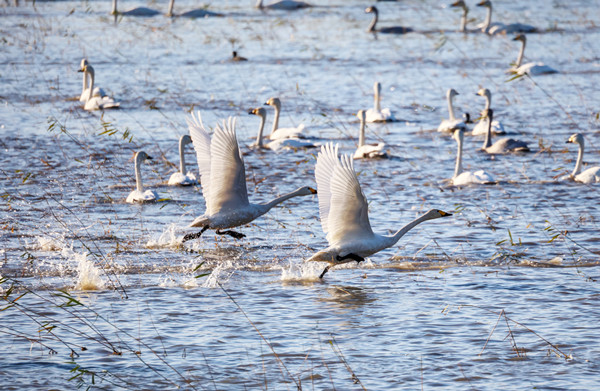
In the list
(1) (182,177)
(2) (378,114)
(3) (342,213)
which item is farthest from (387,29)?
(3) (342,213)

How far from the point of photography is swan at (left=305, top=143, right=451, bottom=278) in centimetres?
878

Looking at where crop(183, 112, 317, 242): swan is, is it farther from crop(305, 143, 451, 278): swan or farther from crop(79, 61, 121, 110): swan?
crop(79, 61, 121, 110): swan

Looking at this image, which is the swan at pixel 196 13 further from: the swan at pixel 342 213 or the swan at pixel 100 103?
the swan at pixel 342 213

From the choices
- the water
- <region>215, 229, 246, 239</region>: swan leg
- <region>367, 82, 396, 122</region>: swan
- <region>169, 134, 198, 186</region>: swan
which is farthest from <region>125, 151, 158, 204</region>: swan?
<region>367, 82, 396, 122</region>: swan

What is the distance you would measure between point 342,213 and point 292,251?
1.78m

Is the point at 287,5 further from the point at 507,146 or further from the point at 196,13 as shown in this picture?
the point at 507,146

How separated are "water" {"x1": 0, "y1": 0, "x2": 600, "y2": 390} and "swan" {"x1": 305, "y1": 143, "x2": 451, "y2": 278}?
1.28ft

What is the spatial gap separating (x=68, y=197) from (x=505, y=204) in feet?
19.6

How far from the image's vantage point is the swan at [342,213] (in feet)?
28.8

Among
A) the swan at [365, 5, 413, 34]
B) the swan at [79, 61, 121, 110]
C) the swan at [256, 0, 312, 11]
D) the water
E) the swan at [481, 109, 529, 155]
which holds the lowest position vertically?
the water

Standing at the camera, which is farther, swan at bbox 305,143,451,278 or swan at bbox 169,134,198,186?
swan at bbox 169,134,198,186

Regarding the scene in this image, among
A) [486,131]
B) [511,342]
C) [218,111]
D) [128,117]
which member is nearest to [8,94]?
[128,117]

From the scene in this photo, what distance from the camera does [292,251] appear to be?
427 inches

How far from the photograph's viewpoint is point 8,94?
2103 centimetres
